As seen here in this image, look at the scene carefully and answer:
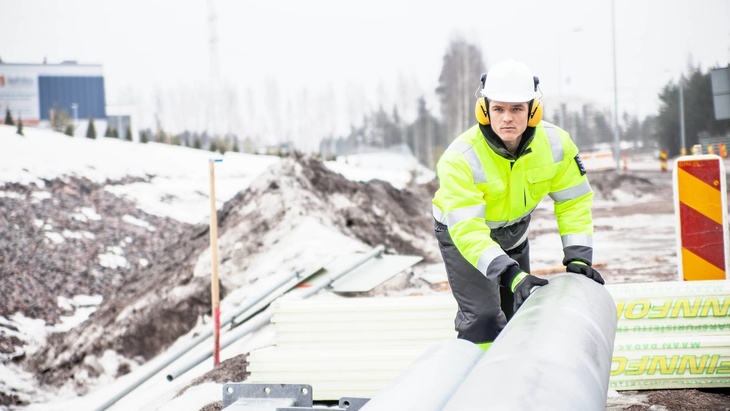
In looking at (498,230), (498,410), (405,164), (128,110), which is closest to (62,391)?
(498,230)

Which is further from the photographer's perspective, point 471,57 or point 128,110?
point 471,57

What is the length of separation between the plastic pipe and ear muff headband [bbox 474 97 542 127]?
1025mm

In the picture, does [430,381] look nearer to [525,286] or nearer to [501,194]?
[525,286]

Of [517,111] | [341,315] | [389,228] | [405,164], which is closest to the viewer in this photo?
[517,111]

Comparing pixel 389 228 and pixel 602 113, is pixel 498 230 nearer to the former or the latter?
pixel 389 228

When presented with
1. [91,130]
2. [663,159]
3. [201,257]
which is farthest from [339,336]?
[663,159]

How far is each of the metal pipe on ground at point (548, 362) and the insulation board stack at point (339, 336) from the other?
226 cm

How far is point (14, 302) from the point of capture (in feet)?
39.7

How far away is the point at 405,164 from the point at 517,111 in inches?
1199

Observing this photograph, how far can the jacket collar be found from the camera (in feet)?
12.0

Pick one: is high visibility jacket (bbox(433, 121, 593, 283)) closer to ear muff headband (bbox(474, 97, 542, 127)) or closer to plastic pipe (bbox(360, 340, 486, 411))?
ear muff headband (bbox(474, 97, 542, 127))

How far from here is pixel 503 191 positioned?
3.77 metres

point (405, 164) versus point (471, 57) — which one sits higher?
point (471, 57)

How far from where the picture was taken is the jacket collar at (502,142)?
365 centimetres
